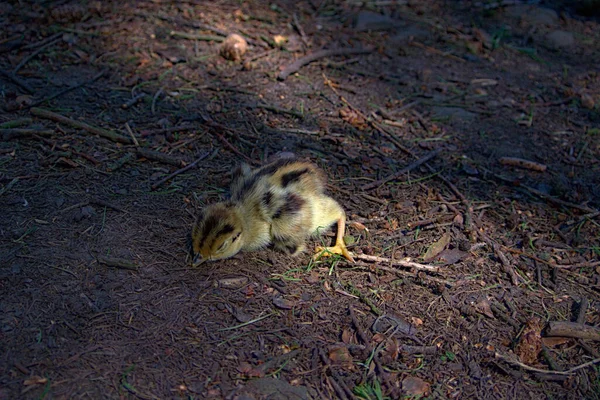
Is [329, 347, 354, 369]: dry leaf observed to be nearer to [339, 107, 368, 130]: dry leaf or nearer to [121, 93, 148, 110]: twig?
[339, 107, 368, 130]: dry leaf

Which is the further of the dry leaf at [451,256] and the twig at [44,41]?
the twig at [44,41]

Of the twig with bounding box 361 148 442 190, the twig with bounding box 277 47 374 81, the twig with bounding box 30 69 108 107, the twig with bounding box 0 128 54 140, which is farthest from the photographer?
the twig with bounding box 277 47 374 81

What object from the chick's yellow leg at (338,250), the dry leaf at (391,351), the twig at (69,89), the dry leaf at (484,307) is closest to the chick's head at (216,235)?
the chick's yellow leg at (338,250)

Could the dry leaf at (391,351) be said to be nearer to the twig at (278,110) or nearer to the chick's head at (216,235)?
the chick's head at (216,235)

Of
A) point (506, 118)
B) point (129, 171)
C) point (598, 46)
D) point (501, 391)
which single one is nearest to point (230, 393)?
point (501, 391)

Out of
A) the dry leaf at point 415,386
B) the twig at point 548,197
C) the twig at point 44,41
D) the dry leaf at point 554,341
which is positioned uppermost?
the twig at point 44,41

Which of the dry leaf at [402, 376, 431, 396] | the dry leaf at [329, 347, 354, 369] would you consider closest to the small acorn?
the dry leaf at [329, 347, 354, 369]

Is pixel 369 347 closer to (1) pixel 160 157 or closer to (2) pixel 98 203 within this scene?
(2) pixel 98 203

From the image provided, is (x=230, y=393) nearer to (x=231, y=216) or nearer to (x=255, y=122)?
(x=231, y=216)
